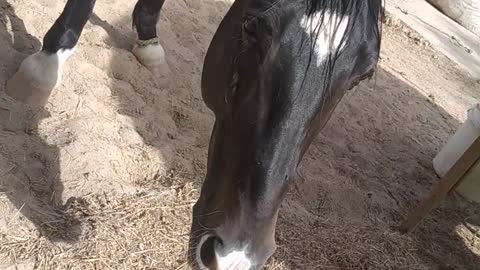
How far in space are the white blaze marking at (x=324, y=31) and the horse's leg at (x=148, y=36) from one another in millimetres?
1814

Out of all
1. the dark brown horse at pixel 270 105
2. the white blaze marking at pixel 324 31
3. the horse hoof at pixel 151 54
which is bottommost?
the horse hoof at pixel 151 54

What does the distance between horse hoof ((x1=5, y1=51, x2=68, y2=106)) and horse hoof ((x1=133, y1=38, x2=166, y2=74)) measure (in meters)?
0.59

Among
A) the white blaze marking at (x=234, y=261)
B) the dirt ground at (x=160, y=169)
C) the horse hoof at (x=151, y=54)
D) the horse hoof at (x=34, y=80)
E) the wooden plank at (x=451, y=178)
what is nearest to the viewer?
the white blaze marking at (x=234, y=261)

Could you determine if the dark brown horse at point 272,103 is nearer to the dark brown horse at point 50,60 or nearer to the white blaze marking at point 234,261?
the white blaze marking at point 234,261

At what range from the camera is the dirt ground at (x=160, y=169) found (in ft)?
8.05

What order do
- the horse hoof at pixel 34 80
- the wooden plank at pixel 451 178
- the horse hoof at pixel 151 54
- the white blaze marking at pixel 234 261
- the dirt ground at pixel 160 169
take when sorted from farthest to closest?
the horse hoof at pixel 151 54 → the wooden plank at pixel 451 178 → the horse hoof at pixel 34 80 → the dirt ground at pixel 160 169 → the white blaze marking at pixel 234 261

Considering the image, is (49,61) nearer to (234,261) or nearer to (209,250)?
(209,250)

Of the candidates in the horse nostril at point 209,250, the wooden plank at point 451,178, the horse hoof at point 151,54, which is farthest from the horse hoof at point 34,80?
the wooden plank at point 451,178

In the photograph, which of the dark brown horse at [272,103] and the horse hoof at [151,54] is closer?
the dark brown horse at [272,103]

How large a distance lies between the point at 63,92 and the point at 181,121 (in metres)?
0.62

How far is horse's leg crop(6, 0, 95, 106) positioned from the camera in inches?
111


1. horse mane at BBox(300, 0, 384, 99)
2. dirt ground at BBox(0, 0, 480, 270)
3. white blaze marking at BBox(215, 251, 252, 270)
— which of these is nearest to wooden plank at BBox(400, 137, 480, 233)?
dirt ground at BBox(0, 0, 480, 270)

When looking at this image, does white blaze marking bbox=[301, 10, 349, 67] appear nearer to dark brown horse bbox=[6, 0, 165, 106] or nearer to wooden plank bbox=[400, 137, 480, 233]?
dark brown horse bbox=[6, 0, 165, 106]

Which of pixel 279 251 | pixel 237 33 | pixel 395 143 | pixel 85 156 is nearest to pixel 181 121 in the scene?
pixel 85 156
